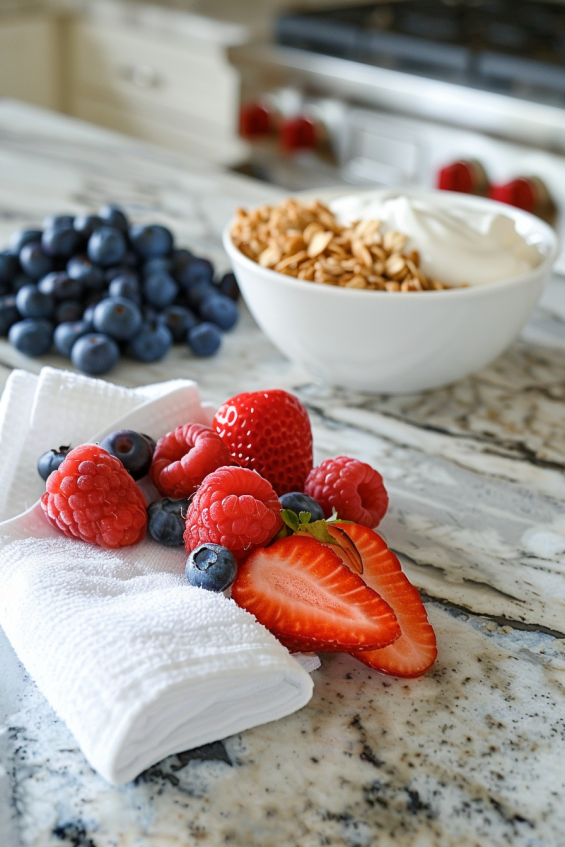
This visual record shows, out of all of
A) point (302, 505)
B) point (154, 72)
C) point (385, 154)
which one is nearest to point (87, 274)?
point (302, 505)

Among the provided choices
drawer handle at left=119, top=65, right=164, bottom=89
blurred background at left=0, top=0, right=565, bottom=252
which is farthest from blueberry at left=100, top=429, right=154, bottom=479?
drawer handle at left=119, top=65, right=164, bottom=89

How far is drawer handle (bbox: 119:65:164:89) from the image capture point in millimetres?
2525

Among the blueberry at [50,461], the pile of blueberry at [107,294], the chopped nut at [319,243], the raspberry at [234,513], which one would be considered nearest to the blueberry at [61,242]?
the pile of blueberry at [107,294]

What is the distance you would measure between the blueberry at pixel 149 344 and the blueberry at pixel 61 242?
15 cm

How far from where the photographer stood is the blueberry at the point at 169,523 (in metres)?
0.61

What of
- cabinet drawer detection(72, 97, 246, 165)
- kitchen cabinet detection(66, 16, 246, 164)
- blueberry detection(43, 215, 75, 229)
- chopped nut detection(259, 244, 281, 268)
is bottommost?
cabinet drawer detection(72, 97, 246, 165)

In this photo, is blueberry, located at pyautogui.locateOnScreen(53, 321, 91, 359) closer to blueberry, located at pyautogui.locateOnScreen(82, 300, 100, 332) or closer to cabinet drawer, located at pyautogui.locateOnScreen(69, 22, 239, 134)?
blueberry, located at pyautogui.locateOnScreen(82, 300, 100, 332)

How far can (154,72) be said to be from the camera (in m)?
2.52

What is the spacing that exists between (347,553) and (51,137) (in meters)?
1.34

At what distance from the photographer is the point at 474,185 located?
1.77 meters

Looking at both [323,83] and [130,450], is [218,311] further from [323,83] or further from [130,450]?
[323,83]

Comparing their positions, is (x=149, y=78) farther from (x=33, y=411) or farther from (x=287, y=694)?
(x=287, y=694)

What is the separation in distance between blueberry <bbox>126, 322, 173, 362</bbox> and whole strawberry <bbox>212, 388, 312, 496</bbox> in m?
0.29

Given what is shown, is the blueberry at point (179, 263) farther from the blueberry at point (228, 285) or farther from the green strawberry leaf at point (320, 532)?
the green strawberry leaf at point (320, 532)
